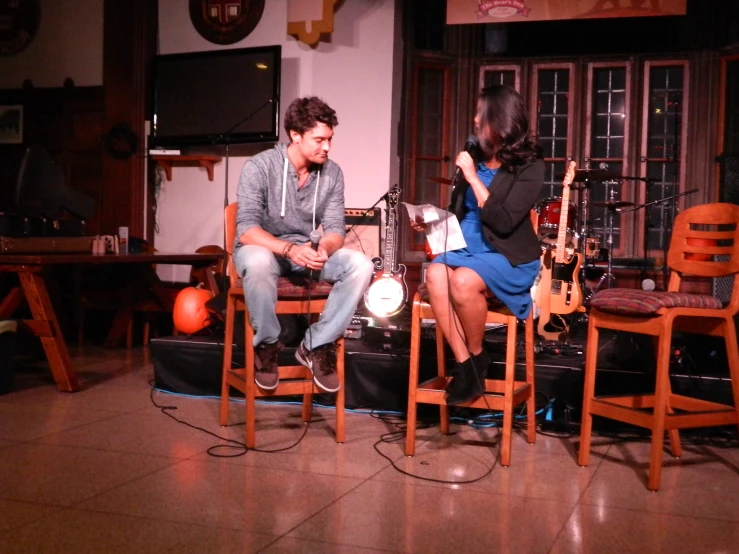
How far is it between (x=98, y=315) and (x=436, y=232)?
4.15 meters

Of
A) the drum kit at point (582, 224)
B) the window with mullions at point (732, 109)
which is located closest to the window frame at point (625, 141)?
the drum kit at point (582, 224)

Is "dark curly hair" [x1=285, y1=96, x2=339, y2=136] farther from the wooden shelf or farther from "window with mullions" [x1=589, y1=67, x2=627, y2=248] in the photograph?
"window with mullions" [x1=589, y1=67, x2=627, y2=248]

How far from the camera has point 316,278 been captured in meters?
3.13

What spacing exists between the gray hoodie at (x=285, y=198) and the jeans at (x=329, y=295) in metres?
0.18

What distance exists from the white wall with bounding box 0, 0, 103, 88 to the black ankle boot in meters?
4.92

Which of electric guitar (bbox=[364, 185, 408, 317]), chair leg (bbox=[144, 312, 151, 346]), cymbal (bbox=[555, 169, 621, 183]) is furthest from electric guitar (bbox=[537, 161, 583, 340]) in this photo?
chair leg (bbox=[144, 312, 151, 346])

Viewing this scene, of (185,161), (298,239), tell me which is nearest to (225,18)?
(185,161)

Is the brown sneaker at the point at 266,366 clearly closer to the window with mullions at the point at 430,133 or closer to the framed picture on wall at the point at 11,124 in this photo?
the window with mullions at the point at 430,133

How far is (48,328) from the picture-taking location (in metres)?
3.85

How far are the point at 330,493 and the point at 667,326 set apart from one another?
1.18m

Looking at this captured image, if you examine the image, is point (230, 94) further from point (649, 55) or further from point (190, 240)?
point (649, 55)

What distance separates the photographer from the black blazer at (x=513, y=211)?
2.76 meters

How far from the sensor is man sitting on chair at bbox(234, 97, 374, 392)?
9.48 feet

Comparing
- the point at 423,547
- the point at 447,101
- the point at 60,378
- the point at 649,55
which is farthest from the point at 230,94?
the point at 423,547
